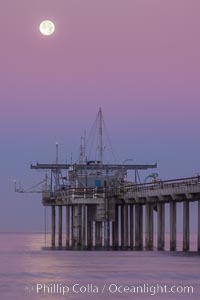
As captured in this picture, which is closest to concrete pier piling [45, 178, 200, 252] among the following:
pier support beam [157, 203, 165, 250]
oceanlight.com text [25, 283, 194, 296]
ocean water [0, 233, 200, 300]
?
pier support beam [157, 203, 165, 250]

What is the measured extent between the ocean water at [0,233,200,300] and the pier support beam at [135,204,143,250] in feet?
63.4

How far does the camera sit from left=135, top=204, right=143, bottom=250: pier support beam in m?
94.2

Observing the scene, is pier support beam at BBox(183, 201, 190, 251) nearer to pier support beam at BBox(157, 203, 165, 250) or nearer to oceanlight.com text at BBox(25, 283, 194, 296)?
pier support beam at BBox(157, 203, 165, 250)

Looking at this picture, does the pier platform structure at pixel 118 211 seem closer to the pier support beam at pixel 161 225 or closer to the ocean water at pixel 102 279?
the pier support beam at pixel 161 225

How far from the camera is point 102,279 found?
5512 centimetres

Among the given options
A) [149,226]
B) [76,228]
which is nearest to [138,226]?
[149,226]

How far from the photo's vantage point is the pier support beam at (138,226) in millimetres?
94250

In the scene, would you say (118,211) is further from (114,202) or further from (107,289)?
(107,289)

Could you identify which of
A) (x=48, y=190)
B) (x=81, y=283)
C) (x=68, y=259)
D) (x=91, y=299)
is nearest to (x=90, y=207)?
(x=48, y=190)

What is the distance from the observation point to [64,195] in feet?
364

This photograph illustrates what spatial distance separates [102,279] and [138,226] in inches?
1585

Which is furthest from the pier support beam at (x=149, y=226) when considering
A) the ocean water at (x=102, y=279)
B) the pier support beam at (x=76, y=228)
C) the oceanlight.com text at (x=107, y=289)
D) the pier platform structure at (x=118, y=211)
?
the oceanlight.com text at (x=107, y=289)

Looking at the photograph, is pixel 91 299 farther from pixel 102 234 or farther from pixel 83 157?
pixel 83 157

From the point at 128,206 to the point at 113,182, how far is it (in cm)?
695
